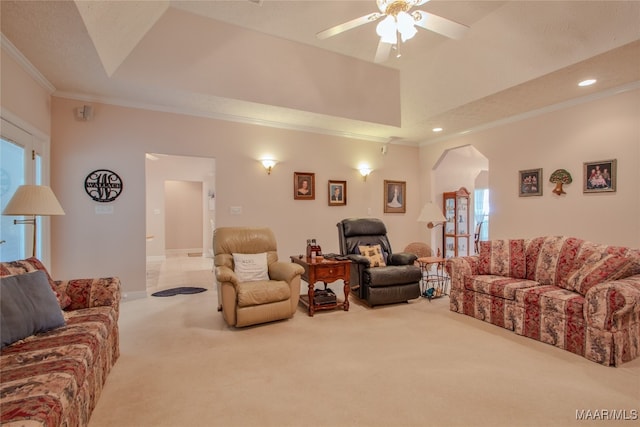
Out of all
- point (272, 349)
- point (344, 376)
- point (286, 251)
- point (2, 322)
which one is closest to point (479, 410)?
point (344, 376)

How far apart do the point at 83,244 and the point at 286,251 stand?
9.09 feet

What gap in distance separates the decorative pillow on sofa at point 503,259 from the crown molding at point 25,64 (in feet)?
17.0

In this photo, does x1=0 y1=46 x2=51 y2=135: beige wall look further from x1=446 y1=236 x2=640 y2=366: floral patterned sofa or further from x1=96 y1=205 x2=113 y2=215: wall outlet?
x1=446 y1=236 x2=640 y2=366: floral patterned sofa

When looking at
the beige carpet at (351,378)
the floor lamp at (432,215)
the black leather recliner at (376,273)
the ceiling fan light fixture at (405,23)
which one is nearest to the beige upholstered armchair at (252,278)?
the beige carpet at (351,378)

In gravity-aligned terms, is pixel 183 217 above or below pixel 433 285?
above

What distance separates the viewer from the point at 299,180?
5.15 meters

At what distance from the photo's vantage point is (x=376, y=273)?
3713 millimetres

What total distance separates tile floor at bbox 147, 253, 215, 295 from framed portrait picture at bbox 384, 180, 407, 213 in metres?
3.63

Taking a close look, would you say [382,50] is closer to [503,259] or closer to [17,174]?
[503,259]

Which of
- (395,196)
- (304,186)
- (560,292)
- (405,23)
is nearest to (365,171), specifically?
(395,196)

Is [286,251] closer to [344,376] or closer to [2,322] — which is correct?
[344,376]

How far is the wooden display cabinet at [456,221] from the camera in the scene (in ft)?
20.9

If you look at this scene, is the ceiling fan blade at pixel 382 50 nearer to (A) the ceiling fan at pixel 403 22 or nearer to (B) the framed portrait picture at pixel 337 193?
(A) the ceiling fan at pixel 403 22

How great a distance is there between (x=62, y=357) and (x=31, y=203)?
1396 millimetres
